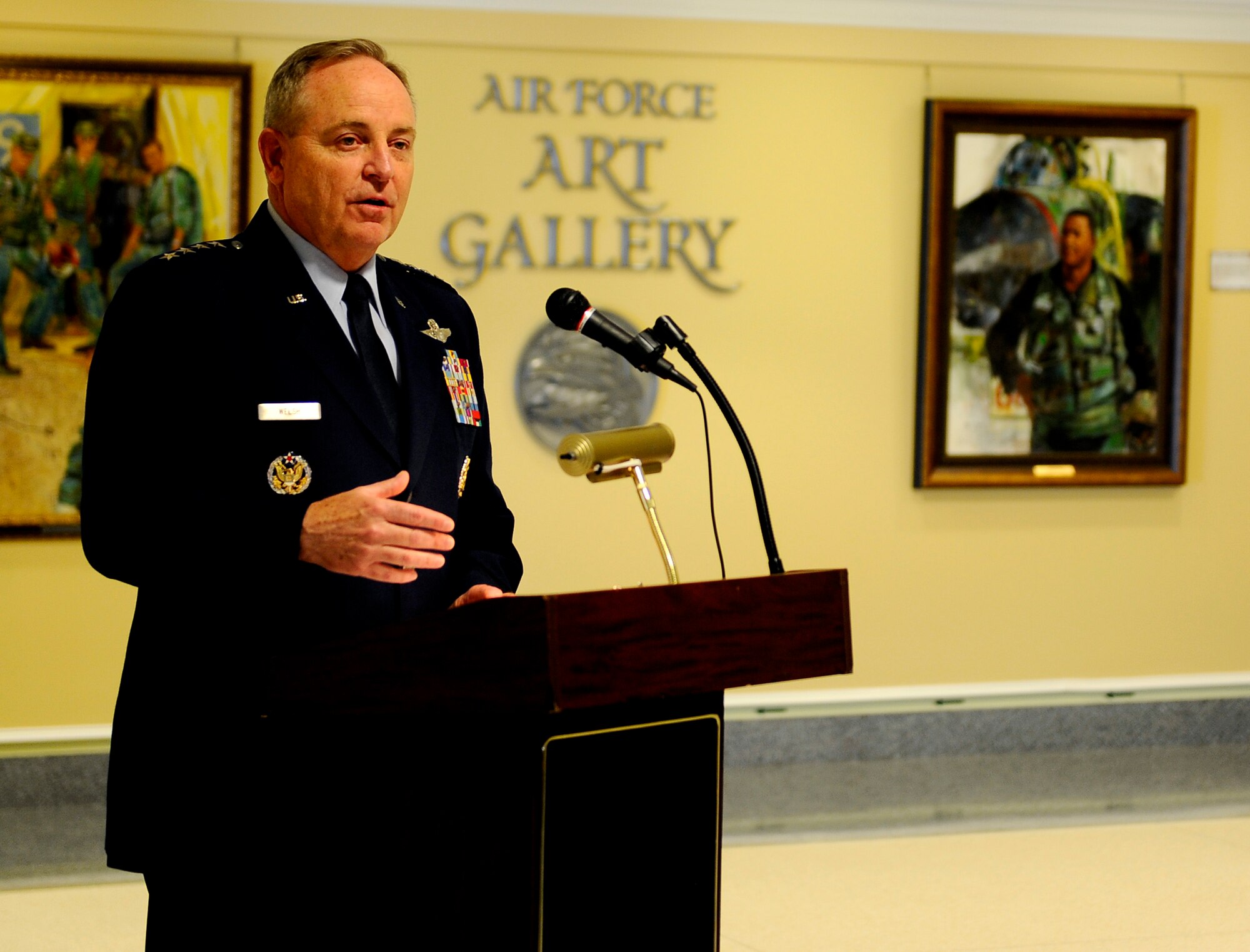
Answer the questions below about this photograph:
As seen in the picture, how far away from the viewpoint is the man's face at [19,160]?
4.57 m

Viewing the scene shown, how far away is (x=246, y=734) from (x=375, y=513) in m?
0.39

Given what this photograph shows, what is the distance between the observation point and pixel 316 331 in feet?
5.75

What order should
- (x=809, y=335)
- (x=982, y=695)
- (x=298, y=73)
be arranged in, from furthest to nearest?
(x=982, y=695)
(x=809, y=335)
(x=298, y=73)

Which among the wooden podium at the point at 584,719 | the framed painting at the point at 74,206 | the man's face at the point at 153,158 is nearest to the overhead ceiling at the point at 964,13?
the framed painting at the point at 74,206

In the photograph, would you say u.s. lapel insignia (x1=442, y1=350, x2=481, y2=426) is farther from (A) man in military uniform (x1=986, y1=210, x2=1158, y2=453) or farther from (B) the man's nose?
(A) man in military uniform (x1=986, y1=210, x2=1158, y2=453)

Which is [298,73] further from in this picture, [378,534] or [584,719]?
[584,719]

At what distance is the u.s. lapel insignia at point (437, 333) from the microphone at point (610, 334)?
0.61 feet

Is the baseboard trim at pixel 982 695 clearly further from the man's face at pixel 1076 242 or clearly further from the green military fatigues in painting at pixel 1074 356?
the man's face at pixel 1076 242

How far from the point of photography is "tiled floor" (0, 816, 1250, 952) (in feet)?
11.2

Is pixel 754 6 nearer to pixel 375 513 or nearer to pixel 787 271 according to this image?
pixel 787 271

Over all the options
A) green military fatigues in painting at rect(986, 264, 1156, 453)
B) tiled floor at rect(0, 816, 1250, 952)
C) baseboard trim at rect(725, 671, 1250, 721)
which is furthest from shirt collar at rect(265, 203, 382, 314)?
green military fatigues in painting at rect(986, 264, 1156, 453)

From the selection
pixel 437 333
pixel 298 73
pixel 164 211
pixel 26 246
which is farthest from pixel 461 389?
pixel 26 246

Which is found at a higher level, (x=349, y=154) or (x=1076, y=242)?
(x=1076, y=242)

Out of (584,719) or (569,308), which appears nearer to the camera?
(584,719)
